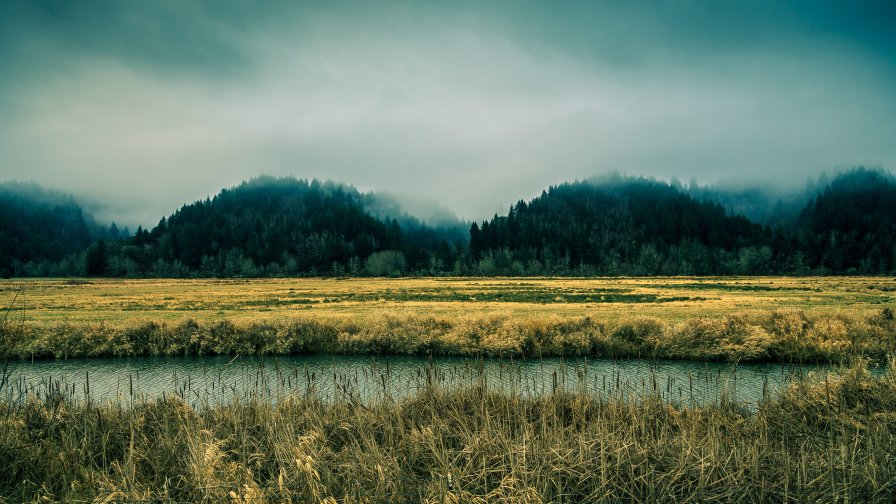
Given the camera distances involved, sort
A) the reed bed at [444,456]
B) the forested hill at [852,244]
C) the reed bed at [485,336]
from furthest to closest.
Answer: the forested hill at [852,244] → the reed bed at [485,336] → the reed bed at [444,456]

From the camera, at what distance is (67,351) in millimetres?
28391

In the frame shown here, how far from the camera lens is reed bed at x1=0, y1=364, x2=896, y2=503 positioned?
665 centimetres

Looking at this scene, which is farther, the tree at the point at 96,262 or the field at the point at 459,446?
the tree at the point at 96,262

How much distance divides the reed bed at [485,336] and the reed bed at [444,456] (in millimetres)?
15241

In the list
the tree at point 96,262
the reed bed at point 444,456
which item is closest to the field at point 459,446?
the reed bed at point 444,456

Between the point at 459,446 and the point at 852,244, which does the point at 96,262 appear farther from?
the point at 852,244


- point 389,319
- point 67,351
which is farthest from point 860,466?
point 67,351

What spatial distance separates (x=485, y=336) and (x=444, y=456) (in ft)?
70.6

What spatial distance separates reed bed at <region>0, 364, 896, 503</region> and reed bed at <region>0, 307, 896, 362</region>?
15.2 metres

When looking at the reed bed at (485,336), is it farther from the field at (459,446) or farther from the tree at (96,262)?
the tree at (96,262)

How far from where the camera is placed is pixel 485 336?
1131 inches

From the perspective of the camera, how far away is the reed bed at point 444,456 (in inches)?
262

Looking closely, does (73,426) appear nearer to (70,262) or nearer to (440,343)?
(440,343)

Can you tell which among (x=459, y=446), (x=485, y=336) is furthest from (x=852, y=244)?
(x=459, y=446)
